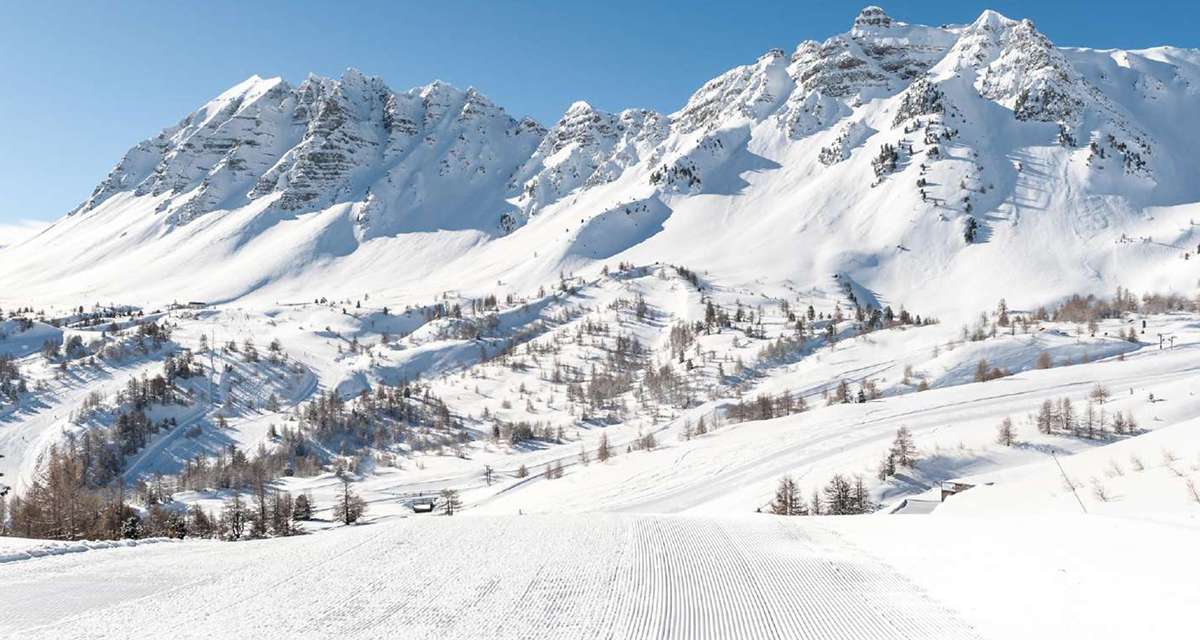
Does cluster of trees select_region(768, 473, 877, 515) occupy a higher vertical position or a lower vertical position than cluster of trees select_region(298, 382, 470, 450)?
lower

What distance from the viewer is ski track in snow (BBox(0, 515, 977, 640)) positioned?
10.9 m

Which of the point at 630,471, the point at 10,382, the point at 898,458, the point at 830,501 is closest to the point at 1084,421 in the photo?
the point at 898,458

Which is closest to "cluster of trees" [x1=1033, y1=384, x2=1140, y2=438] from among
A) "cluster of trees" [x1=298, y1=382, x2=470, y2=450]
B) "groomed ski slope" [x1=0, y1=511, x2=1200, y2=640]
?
"groomed ski slope" [x1=0, y1=511, x2=1200, y2=640]

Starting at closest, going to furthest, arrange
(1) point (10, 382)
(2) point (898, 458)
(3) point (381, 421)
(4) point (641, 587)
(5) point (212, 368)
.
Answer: (4) point (641, 587), (2) point (898, 458), (3) point (381, 421), (1) point (10, 382), (5) point (212, 368)

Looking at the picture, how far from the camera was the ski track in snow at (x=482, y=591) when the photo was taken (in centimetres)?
1095

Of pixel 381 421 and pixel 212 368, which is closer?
pixel 381 421

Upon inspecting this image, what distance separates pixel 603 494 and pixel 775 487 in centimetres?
1714

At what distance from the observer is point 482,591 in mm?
13023

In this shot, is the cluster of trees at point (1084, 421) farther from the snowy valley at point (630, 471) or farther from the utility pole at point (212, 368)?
the utility pole at point (212, 368)

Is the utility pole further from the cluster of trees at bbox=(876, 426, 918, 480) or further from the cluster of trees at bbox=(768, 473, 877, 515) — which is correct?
the cluster of trees at bbox=(876, 426, 918, 480)

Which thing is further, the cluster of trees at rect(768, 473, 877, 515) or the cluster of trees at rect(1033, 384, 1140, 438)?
the cluster of trees at rect(1033, 384, 1140, 438)

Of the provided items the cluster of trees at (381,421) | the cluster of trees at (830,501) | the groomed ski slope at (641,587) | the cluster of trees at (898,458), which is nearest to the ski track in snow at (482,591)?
the groomed ski slope at (641,587)

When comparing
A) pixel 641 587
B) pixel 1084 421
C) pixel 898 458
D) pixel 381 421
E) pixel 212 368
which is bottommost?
pixel 898 458

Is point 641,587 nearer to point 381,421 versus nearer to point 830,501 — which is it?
point 830,501
